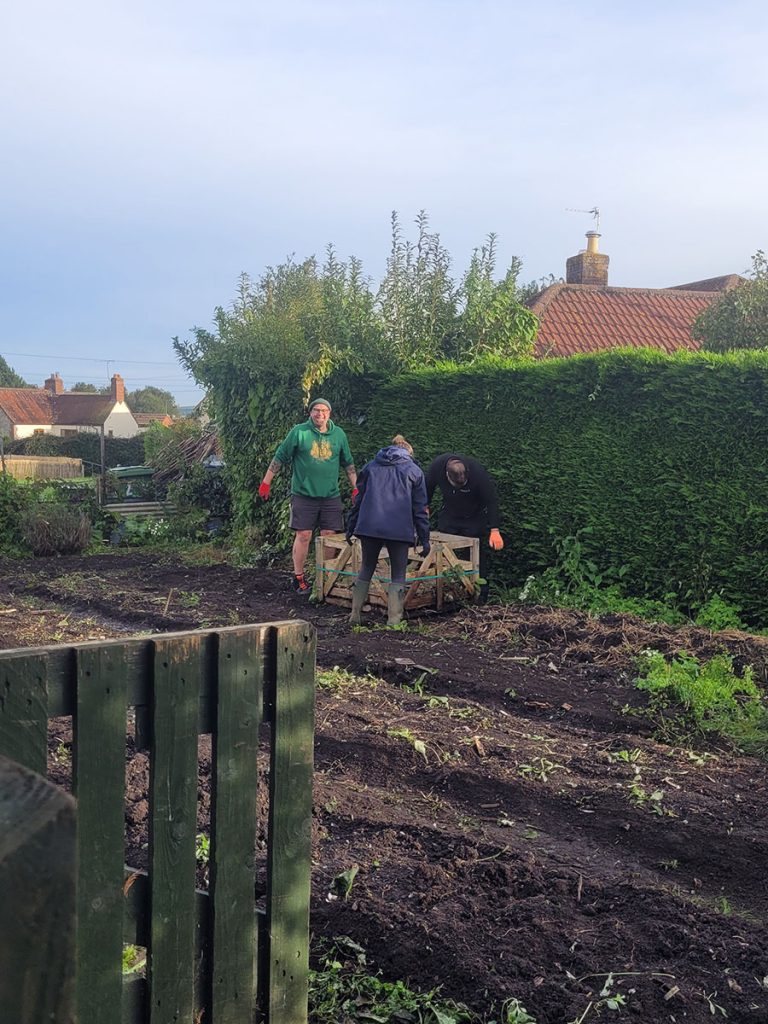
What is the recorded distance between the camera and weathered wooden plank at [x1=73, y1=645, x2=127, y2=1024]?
2.14m

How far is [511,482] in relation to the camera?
1128 cm

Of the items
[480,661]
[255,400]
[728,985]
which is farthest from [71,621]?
[728,985]

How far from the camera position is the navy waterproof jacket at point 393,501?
946 centimetres

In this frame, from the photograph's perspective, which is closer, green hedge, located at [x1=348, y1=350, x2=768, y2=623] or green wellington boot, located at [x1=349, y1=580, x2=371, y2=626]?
green hedge, located at [x1=348, y1=350, x2=768, y2=623]

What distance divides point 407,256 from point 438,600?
6143 millimetres

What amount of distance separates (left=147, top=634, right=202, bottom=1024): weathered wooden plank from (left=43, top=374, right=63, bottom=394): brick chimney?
100 m

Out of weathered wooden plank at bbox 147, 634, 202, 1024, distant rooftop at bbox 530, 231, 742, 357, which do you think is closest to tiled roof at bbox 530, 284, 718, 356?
distant rooftop at bbox 530, 231, 742, 357

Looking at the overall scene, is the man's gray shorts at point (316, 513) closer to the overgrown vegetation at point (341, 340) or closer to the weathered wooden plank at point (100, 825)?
the overgrown vegetation at point (341, 340)

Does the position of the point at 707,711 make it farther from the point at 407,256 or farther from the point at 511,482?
the point at 407,256

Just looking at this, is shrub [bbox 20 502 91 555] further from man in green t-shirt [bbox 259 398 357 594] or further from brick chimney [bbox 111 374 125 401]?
brick chimney [bbox 111 374 125 401]

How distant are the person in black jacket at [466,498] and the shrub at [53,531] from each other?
718 cm

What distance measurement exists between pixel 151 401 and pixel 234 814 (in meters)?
118

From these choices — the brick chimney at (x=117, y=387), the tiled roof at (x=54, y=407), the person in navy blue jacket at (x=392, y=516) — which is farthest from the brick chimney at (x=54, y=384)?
the person in navy blue jacket at (x=392, y=516)

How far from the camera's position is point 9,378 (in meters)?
119
